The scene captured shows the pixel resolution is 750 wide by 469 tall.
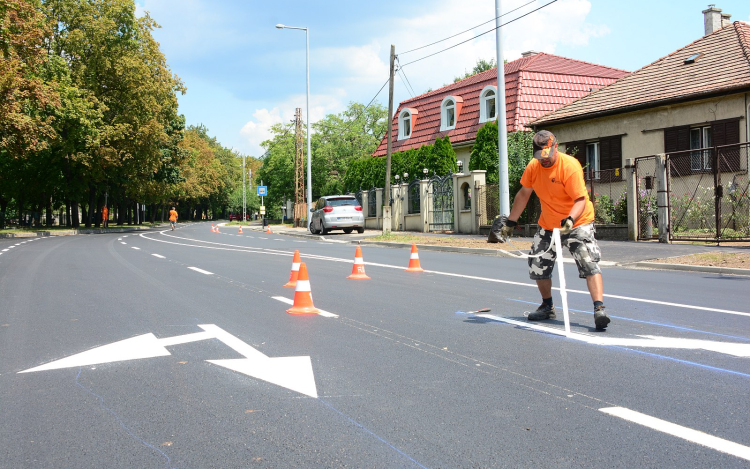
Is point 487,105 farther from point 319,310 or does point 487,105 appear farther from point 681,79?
point 319,310

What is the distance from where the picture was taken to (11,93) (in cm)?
2994

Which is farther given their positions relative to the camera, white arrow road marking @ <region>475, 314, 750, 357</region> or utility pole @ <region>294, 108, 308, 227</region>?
utility pole @ <region>294, 108, 308, 227</region>

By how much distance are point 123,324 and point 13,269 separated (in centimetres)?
917

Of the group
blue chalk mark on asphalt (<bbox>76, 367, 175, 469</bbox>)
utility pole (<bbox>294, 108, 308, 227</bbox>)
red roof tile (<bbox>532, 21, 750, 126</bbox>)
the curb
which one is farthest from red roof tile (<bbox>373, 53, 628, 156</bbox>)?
blue chalk mark on asphalt (<bbox>76, 367, 175, 469</bbox>)

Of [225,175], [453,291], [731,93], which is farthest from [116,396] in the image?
[225,175]

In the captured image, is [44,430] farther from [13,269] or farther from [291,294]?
[13,269]

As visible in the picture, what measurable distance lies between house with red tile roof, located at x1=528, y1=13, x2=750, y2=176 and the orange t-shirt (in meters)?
17.1

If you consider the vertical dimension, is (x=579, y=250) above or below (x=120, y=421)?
above

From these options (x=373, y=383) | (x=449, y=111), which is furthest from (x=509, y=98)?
(x=373, y=383)

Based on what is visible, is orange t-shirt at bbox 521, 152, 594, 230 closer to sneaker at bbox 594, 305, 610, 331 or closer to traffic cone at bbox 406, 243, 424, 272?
sneaker at bbox 594, 305, 610, 331

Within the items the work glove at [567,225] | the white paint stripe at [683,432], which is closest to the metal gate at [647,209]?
the work glove at [567,225]

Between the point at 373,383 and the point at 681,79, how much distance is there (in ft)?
77.7

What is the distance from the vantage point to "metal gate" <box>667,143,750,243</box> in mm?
17781

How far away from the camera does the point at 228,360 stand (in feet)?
17.8
